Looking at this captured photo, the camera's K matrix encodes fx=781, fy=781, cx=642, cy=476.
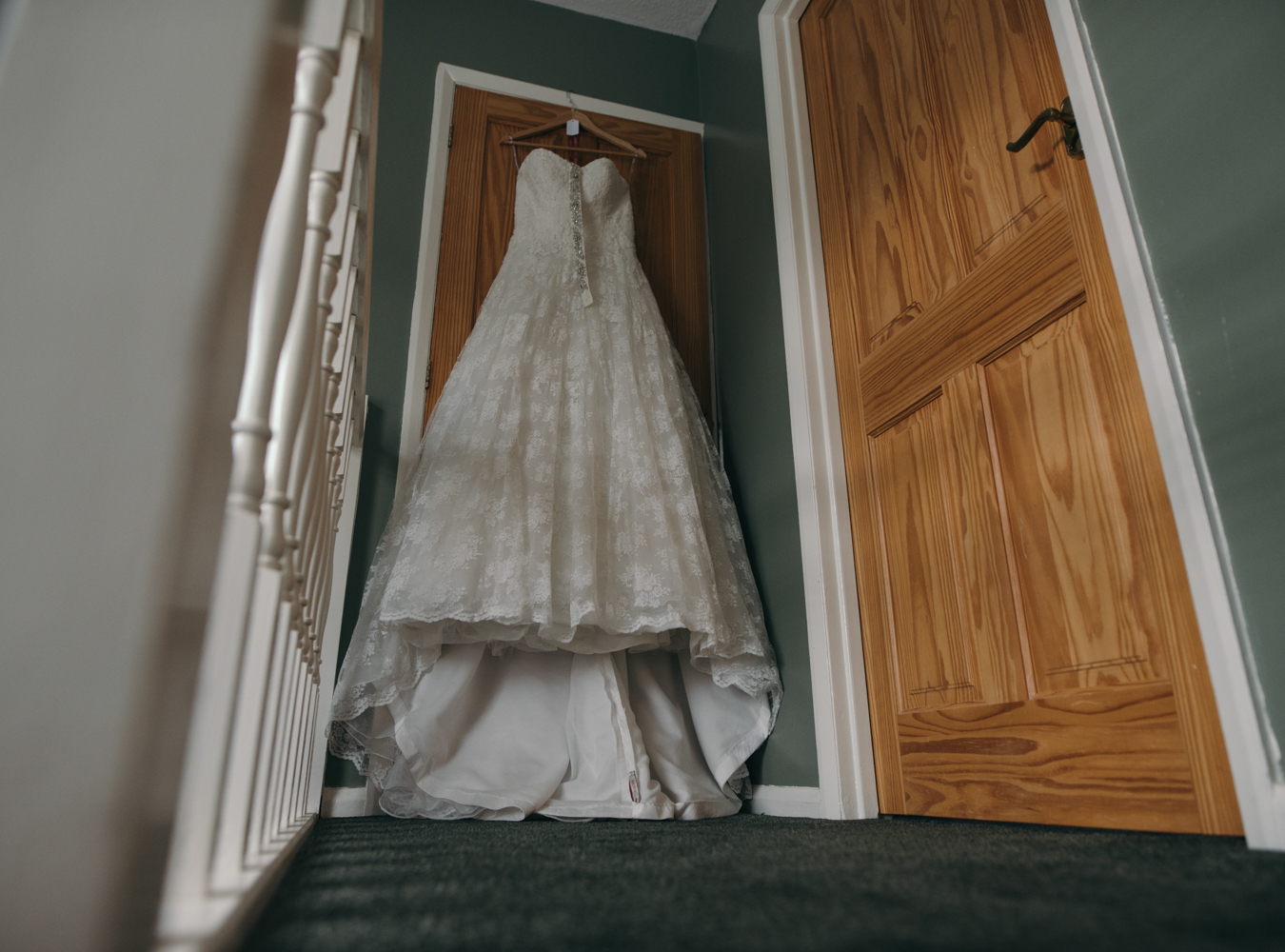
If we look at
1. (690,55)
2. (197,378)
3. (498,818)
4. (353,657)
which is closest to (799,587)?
(498,818)

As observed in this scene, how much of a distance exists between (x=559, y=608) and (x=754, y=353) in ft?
2.82

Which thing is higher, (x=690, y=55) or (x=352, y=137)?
(x=690, y=55)

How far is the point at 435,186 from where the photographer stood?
223 centimetres

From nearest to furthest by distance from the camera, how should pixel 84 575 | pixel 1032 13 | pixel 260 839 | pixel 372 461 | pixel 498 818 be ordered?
pixel 84 575
pixel 260 839
pixel 1032 13
pixel 498 818
pixel 372 461

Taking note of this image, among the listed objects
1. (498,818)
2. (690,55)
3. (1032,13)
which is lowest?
(498,818)

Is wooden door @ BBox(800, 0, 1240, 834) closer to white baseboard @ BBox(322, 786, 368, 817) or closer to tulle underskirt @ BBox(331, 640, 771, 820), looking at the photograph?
tulle underskirt @ BBox(331, 640, 771, 820)

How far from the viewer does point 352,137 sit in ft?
2.66

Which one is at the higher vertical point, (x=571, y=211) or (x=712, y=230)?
(x=712, y=230)

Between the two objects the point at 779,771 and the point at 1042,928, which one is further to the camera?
the point at 779,771

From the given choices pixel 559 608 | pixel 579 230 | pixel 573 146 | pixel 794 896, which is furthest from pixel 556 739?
pixel 573 146

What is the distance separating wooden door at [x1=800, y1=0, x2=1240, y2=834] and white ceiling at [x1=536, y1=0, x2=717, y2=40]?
1047mm

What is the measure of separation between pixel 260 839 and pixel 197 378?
0.41 meters

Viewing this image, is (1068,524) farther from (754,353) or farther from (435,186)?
(435,186)

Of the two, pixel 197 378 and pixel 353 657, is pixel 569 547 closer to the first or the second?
pixel 353 657
